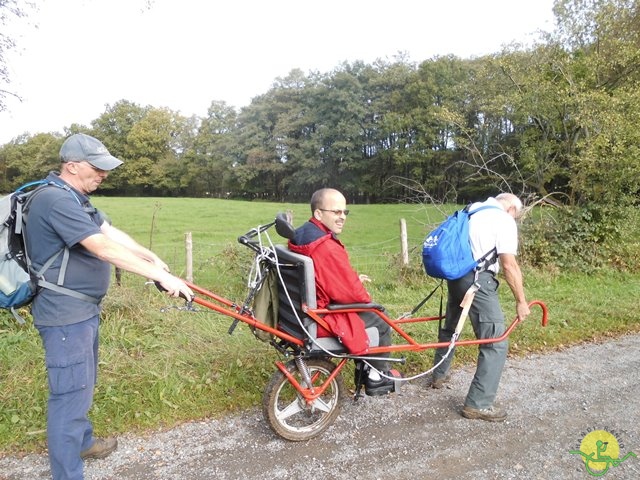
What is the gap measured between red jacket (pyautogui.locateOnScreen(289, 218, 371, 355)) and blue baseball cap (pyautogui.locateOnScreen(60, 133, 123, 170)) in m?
1.35

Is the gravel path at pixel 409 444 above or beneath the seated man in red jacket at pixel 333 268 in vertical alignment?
beneath

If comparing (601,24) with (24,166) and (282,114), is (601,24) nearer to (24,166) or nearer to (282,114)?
(282,114)

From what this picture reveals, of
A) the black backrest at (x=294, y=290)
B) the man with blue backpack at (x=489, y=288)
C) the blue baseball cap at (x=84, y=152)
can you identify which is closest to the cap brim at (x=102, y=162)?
the blue baseball cap at (x=84, y=152)

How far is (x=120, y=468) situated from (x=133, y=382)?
102cm

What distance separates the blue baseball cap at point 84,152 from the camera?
2.61 metres

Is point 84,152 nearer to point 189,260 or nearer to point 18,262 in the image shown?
point 18,262

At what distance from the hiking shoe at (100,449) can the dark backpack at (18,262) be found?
47.5 inches

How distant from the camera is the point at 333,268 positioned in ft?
10.5

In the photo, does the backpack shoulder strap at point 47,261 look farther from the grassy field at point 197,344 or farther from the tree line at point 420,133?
the tree line at point 420,133

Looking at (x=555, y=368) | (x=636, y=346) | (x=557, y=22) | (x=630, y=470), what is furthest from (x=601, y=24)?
(x=630, y=470)

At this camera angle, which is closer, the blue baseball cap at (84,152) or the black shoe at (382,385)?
the blue baseball cap at (84,152)

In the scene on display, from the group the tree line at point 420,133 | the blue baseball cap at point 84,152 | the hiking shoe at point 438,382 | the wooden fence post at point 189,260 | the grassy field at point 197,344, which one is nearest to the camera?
the blue baseball cap at point 84,152

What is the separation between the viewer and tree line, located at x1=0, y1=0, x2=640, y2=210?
1063cm

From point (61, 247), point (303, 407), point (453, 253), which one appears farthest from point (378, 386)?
point (61, 247)
